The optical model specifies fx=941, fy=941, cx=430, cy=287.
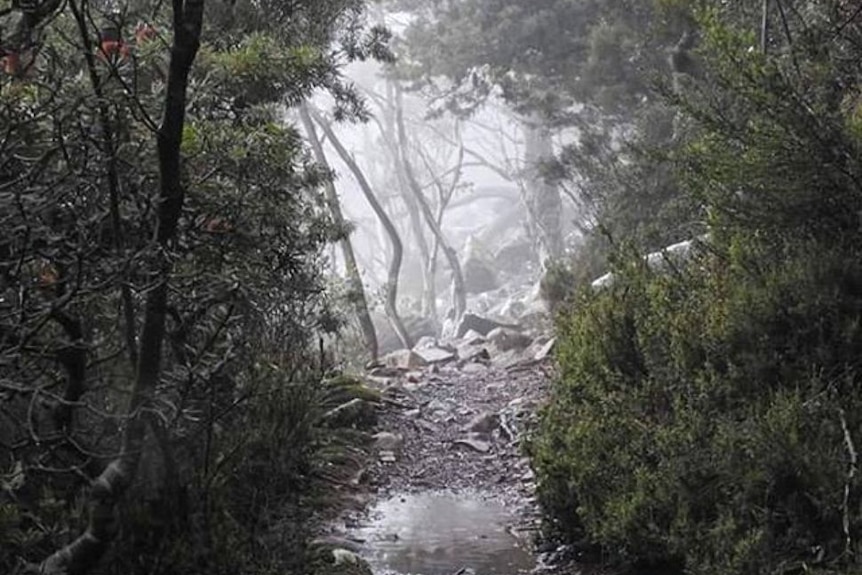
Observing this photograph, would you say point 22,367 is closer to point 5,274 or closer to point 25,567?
point 5,274

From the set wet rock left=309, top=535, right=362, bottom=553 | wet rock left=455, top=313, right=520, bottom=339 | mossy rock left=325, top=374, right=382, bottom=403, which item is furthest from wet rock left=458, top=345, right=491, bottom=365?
wet rock left=309, top=535, right=362, bottom=553

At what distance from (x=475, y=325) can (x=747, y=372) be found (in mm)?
13803

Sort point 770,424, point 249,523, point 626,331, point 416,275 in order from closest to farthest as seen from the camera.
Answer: point 770,424 < point 249,523 < point 626,331 < point 416,275

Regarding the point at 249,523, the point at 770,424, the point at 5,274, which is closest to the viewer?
the point at 5,274

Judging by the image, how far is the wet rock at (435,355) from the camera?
14.6 metres

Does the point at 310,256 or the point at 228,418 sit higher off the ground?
the point at 310,256

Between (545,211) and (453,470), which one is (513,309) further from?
(453,470)

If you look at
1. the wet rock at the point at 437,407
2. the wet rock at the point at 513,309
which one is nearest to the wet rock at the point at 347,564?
the wet rock at the point at 437,407

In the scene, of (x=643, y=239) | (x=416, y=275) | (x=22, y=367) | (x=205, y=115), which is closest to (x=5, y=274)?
(x=22, y=367)

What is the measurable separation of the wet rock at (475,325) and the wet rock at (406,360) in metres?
3.77

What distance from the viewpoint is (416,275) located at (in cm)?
3750

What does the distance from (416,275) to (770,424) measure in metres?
33.3

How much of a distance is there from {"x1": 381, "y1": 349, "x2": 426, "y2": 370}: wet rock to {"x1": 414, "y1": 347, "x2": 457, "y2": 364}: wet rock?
0.11 m

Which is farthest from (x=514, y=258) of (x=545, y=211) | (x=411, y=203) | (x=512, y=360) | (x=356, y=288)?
(x=356, y=288)
